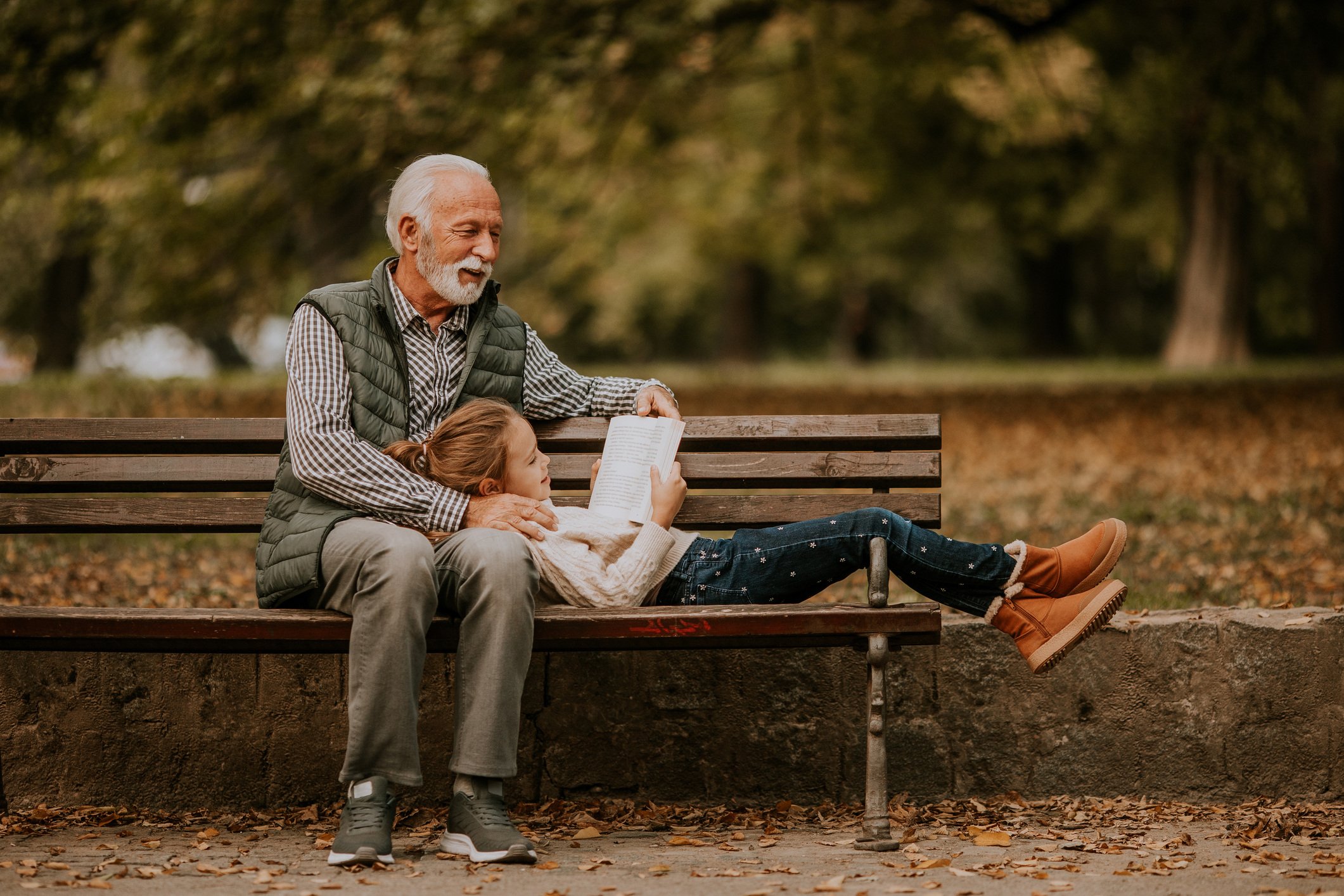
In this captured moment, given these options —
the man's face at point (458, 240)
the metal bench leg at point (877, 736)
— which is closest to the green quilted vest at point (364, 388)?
the man's face at point (458, 240)

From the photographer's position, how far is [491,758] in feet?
11.0

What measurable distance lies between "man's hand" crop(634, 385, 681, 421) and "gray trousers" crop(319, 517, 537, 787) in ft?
2.54

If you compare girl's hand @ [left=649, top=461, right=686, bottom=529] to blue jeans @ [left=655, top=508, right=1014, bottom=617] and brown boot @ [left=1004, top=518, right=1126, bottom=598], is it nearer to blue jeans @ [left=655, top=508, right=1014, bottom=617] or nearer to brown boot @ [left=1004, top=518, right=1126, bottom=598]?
blue jeans @ [left=655, top=508, right=1014, bottom=617]

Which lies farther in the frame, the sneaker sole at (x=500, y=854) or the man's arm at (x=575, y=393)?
the man's arm at (x=575, y=393)

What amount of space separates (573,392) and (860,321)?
30885 mm

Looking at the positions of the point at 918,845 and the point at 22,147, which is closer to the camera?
the point at 918,845

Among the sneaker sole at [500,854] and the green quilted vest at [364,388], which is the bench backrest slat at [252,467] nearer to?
the green quilted vest at [364,388]

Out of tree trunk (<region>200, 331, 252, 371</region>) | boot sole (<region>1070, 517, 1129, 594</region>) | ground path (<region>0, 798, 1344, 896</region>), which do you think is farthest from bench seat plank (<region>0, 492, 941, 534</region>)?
tree trunk (<region>200, 331, 252, 371</region>)

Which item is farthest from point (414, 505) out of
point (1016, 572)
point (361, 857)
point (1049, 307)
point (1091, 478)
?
point (1049, 307)

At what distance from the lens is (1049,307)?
2844 centimetres

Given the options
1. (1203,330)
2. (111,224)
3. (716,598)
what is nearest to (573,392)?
(716,598)

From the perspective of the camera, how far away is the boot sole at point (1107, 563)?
12.1 ft

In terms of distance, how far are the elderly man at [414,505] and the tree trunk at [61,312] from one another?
1536 centimetres

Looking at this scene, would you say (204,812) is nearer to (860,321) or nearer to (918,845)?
(918,845)
